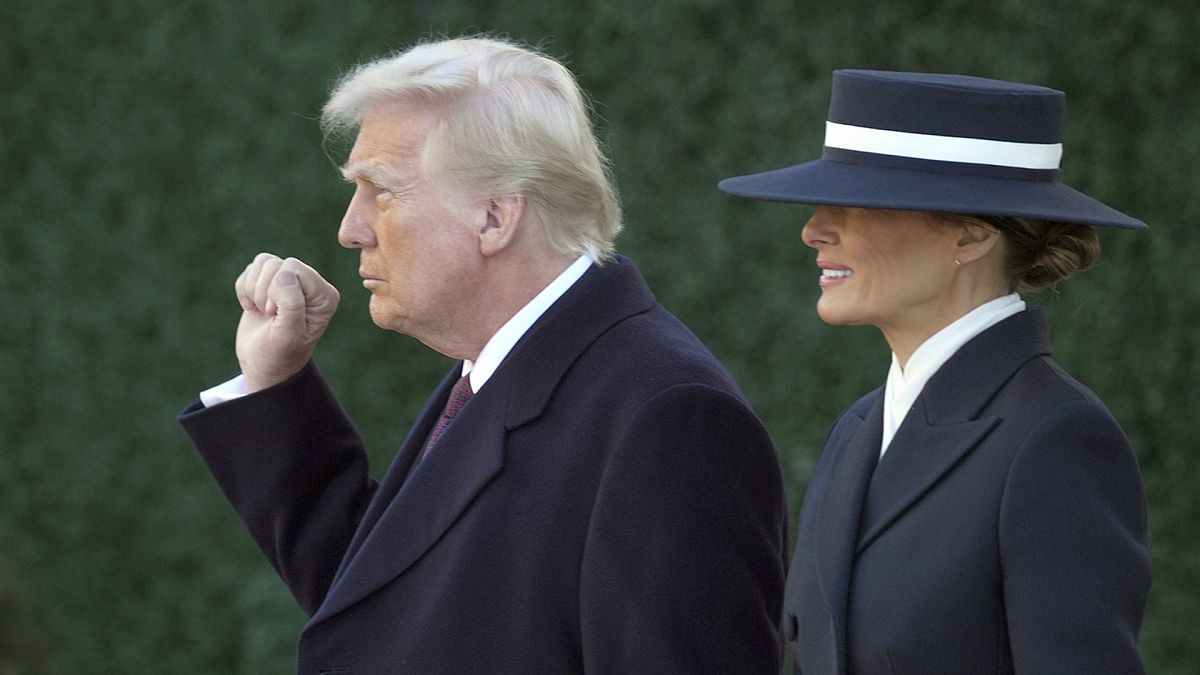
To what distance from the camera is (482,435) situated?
2.62 metres

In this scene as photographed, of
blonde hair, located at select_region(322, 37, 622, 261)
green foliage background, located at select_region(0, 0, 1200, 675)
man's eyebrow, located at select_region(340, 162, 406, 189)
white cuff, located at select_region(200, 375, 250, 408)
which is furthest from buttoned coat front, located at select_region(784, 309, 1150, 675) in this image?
green foliage background, located at select_region(0, 0, 1200, 675)

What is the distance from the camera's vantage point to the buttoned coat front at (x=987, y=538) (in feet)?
6.73

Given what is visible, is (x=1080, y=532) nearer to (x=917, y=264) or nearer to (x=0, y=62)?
(x=917, y=264)

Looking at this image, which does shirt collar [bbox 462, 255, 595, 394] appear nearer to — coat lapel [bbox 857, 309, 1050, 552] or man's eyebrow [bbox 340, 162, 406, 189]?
man's eyebrow [bbox 340, 162, 406, 189]

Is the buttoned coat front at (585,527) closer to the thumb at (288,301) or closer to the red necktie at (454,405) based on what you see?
the red necktie at (454,405)

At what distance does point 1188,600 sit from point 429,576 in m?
2.69

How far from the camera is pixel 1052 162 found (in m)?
2.39

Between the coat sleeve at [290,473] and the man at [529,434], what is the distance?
188 mm

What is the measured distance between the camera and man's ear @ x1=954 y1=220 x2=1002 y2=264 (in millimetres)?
2307

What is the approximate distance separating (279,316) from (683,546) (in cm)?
100

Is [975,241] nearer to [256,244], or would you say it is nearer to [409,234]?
[409,234]

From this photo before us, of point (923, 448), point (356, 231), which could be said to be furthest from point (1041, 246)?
point (356, 231)

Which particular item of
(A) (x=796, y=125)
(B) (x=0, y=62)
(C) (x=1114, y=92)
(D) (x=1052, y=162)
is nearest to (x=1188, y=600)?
(C) (x=1114, y=92)

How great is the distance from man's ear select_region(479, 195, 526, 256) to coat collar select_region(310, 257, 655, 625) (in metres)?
0.13
